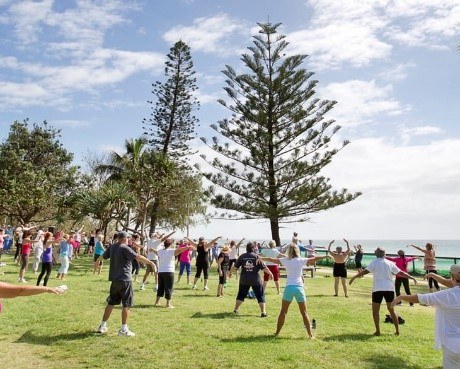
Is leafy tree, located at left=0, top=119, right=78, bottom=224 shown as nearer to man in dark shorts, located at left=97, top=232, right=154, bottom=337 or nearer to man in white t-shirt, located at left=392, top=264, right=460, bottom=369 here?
man in dark shorts, located at left=97, top=232, right=154, bottom=337

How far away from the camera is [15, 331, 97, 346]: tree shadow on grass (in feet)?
22.8

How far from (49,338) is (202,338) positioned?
2597 mm

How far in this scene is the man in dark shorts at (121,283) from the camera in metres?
7.30

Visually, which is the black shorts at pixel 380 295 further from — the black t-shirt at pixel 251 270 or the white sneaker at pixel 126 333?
the white sneaker at pixel 126 333

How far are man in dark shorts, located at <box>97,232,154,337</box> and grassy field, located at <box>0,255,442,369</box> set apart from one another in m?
0.26

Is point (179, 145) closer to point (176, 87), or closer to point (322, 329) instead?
point (176, 87)

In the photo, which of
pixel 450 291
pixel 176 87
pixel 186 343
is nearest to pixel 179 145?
pixel 176 87

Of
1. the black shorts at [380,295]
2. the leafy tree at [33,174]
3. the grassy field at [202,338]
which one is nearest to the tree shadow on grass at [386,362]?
the grassy field at [202,338]

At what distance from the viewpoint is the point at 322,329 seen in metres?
8.38

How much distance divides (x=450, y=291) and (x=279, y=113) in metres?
26.3

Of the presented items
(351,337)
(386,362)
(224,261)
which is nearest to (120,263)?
(351,337)

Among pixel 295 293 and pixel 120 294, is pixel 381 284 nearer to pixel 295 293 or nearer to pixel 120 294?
pixel 295 293

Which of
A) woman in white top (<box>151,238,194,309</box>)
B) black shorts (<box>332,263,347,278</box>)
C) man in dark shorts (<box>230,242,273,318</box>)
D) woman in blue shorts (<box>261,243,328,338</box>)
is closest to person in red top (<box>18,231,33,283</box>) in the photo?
woman in white top (<box>151,238,194,309</box>)

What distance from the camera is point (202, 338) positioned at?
730cm
